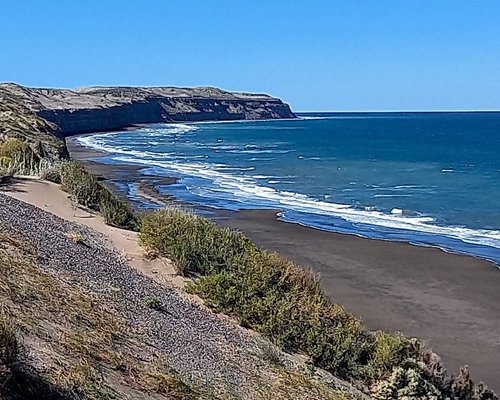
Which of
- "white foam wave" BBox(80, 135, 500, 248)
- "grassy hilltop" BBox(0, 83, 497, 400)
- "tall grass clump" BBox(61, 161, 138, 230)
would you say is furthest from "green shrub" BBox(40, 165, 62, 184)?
"white foam wave" BBox(80, 135, 500, 248)

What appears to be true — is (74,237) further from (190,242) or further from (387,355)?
(387,355)

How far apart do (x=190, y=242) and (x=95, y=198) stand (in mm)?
5637

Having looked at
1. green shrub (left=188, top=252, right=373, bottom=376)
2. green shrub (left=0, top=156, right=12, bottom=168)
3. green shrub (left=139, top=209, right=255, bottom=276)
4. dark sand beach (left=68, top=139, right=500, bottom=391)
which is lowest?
dark sand beach (left=68, top=139, right=500, bottom=391)


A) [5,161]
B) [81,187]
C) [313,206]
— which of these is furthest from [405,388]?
[313,206]

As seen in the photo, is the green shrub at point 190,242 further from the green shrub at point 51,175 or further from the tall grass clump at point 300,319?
the green shrub at point 51,175

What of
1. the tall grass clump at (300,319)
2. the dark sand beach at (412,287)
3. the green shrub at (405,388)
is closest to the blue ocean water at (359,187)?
the dark sand beach at (412,287)

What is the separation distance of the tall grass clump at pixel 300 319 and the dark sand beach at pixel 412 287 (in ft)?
11.6

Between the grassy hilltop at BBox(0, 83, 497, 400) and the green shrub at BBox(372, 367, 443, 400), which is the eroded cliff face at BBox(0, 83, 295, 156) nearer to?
the grassy hilltop at BBox(0, 83, 497, 400)

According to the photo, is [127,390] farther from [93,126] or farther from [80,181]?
[93,126]

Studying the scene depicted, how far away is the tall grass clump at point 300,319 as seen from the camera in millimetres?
10125

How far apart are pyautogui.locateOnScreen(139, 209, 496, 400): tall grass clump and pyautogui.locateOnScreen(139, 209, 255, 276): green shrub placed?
19mm

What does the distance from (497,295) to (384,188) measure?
24.3m

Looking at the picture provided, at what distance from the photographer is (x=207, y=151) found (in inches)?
2995

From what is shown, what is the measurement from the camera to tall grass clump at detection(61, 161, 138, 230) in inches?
648
